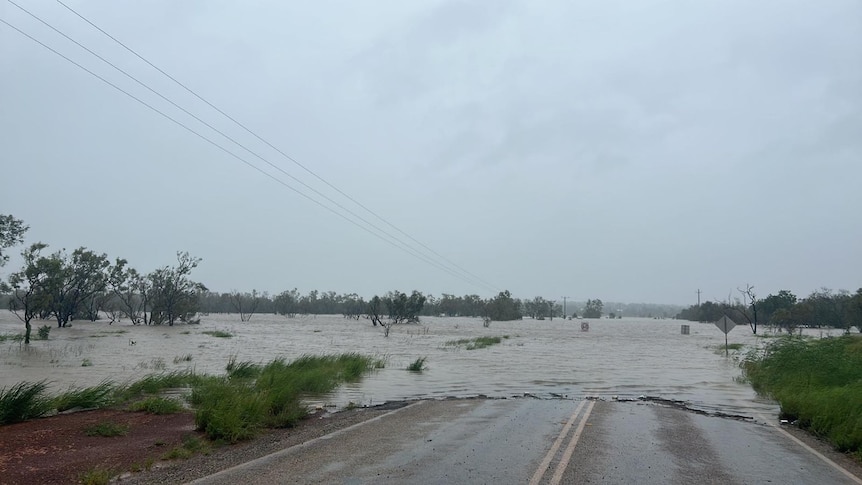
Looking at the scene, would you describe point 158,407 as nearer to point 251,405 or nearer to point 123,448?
point 251,405

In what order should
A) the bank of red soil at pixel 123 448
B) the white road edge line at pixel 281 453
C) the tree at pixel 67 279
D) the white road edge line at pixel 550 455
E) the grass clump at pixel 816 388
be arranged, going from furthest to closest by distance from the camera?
the tree at pixel 67 279 < the grass clump at pixel 816 388 < the bank of red soil at pixel 123 448 < the white road edge line at pixel 281 453 < the white road edge line at pixel 550 455

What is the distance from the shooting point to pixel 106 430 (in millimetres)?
11086

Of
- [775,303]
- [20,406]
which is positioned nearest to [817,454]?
[20,406]

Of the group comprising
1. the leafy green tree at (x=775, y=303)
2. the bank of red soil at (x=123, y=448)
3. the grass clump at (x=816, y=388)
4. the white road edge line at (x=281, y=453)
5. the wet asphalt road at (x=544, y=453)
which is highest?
the leafy green tree at (x=775, y=303)

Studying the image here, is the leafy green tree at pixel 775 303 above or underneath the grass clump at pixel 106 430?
above

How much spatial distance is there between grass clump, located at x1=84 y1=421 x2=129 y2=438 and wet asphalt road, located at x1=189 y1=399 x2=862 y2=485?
11.9 feet

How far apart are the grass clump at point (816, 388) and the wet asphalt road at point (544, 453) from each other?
900 millimetres

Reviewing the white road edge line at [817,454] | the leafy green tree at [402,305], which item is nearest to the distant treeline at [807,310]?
the leafy green tree at [402,305]

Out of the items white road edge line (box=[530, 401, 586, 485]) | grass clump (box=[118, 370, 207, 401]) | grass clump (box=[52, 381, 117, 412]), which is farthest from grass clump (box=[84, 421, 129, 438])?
white road edge line (box=[530, 401, 586, 485])

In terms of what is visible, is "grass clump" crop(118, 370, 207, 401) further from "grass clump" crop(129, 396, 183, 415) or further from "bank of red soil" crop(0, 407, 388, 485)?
"bank of red soil" crop(0, 407, 388, 485)

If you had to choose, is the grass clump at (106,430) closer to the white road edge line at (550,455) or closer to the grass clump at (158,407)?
the grass clump at (158,407)

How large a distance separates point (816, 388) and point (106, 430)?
658 inches

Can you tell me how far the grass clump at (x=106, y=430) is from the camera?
11.0m

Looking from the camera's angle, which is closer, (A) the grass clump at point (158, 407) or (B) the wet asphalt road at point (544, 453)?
(B) the wet asphalt road at point (544, 453)
